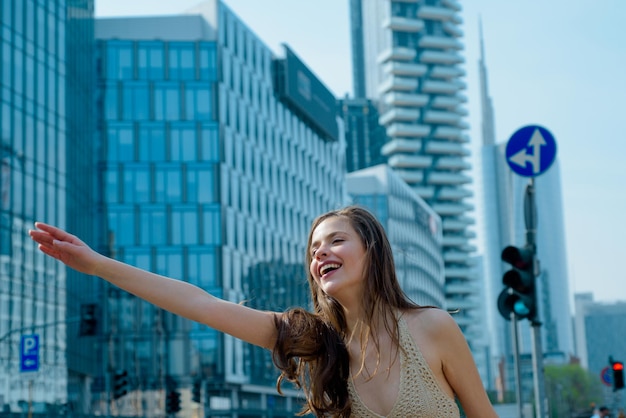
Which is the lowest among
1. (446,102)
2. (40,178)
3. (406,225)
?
(40,178)

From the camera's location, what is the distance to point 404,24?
17125cm

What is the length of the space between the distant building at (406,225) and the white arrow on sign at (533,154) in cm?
9449

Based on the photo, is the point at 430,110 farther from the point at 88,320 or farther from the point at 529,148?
the point at 529,148

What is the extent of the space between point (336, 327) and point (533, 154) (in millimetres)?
8630

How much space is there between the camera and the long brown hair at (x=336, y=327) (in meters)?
3.15

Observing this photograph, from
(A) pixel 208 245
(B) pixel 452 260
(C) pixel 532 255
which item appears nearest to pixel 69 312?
(A) pixel 208 245

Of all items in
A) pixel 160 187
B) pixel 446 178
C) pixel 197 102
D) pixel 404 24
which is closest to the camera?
pixel 160 187

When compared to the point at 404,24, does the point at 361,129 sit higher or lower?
lower

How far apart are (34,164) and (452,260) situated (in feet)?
398

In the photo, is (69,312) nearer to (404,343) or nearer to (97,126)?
(97,126)

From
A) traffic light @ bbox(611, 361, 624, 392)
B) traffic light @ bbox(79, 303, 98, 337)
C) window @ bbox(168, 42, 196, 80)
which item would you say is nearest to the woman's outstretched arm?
traffic light @ bbox(611, 361, 624, 392)

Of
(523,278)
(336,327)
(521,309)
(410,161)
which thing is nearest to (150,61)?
(521,309)

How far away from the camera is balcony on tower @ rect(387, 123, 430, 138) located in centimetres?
16750

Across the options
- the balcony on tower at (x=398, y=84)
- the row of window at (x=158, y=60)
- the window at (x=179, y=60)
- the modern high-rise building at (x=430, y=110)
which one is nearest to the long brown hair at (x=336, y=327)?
the row of window at (x=158, y=60)
